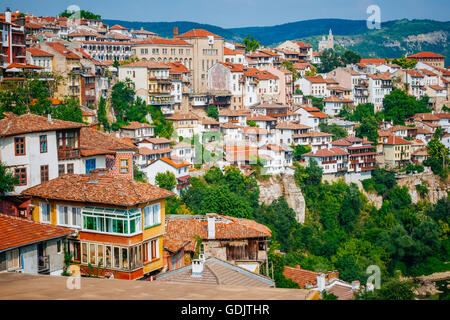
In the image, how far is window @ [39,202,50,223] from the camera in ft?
47.9

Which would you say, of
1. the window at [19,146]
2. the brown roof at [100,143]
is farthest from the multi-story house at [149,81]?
the window at [19,146]

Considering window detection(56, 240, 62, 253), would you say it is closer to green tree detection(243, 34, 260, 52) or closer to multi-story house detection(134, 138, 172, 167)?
multi-story house detection(134, 138, 172, 167)

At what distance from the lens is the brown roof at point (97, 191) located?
44.3ft

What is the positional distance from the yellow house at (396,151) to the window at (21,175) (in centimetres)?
3901

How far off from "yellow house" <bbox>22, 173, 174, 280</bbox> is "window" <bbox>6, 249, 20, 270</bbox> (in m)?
2.25

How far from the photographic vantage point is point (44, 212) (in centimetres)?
1466

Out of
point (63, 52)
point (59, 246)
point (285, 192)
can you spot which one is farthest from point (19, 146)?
point (285, 192)

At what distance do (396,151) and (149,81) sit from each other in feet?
70.1

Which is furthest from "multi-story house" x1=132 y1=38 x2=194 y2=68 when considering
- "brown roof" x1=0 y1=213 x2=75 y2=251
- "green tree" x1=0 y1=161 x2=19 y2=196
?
"brown roof" x1=0 y1=213 x2=75 y2=251

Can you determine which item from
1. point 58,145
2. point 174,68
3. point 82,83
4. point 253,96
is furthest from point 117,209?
point 253,96

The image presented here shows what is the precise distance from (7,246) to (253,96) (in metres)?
41.5

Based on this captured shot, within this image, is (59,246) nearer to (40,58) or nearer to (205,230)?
(205,230)

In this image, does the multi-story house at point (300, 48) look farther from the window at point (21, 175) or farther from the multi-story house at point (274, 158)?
the window at point (21, 175)
